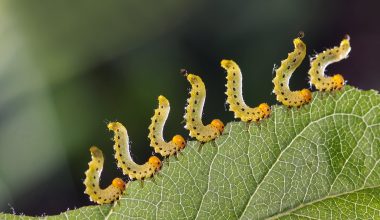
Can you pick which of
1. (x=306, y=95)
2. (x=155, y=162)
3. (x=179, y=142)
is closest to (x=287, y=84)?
(x=306, y=95)

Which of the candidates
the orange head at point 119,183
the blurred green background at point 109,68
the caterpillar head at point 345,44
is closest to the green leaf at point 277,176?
the orange head at point 119,183

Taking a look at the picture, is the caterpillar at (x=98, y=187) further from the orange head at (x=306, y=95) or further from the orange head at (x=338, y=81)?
the orange head at (x=338, y=81)

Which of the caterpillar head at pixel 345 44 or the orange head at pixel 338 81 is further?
the caterpillar head at pixel 345 44

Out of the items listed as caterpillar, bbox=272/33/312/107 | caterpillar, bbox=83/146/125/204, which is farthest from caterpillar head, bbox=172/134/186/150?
caterpillar, bbox=272/33/312/107

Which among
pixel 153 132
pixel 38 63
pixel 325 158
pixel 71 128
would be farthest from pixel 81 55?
pixel 325 158

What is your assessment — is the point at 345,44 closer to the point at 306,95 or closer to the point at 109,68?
the point at 306,95

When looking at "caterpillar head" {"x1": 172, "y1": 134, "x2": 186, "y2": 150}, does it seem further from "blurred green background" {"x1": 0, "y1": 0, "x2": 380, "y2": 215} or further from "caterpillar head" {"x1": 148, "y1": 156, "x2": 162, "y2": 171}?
"blurred green background" {"x1": 0, "y1": 0, "x2": 380, "y2": 215}

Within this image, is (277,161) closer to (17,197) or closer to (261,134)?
(261,134)
